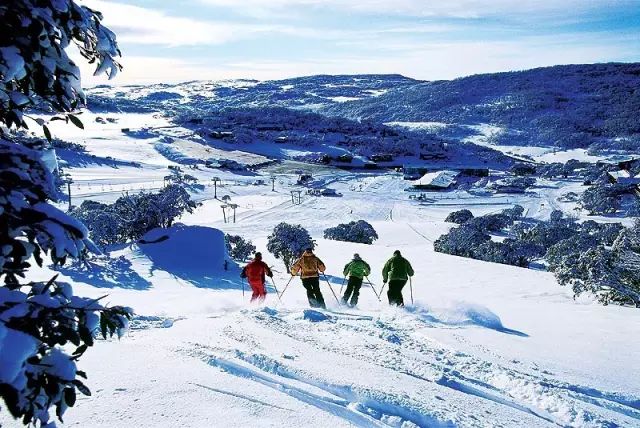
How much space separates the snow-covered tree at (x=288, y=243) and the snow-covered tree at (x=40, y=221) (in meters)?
24.2

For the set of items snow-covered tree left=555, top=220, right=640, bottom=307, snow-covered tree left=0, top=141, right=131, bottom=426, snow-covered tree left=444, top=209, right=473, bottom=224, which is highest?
snow-covered tree left=0, top=141, right=131, bottom=426

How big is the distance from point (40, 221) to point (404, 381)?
412 centimetres

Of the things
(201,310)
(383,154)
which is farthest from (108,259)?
(383,154)

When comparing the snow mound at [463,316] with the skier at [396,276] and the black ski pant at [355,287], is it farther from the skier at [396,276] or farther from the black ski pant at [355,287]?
the black ski pant at [355,287]

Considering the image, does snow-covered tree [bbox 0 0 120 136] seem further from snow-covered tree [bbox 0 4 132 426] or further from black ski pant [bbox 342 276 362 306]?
black ski pant [bbox 342 276 362 306]

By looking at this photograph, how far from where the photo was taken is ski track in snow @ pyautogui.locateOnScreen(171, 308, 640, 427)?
Answer: 4.76 metres

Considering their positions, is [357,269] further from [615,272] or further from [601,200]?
[601,200]

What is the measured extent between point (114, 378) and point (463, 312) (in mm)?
6878

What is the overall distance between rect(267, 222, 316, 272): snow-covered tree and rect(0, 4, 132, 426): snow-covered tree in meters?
24.2

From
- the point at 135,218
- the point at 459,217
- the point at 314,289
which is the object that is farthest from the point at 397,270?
the point at 459,217

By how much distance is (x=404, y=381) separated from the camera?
5594mm

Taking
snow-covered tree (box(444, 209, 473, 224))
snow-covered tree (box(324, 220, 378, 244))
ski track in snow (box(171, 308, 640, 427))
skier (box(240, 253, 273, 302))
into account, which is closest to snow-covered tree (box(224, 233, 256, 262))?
snow-covered tree (box(324, 220, 378, 244))

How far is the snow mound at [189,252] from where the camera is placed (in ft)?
68.9

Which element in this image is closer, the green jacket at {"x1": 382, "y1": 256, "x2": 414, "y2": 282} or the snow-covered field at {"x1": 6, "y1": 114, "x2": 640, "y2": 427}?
the snow-covered field at {"x1": 6, "y1": 114, "x2": 640, "y2": 427}
